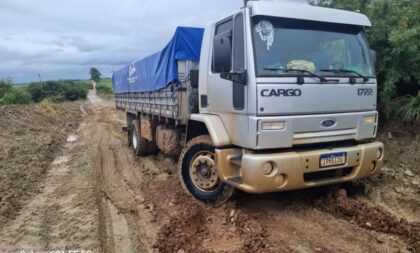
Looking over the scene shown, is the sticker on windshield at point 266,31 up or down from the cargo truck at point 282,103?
up

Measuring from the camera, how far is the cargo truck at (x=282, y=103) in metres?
4.02

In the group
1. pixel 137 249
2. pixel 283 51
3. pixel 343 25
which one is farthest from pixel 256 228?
pixel 343 25

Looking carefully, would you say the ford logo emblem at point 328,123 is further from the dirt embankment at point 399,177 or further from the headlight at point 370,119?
the dirt embankment at point 399,177

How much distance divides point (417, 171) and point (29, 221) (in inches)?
231

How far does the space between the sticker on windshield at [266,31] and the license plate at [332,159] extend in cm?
148

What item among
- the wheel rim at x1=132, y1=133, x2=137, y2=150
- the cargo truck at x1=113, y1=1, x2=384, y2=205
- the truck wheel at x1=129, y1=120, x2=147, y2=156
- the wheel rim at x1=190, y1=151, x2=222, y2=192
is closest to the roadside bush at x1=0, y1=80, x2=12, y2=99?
the wheel rim at x1=132, y1=133, x2=137, y2=150

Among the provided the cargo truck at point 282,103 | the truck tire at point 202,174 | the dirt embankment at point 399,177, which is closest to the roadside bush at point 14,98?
the truck tire at point 202,174

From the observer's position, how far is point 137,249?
395 cm

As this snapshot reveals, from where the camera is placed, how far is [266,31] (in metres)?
4.14

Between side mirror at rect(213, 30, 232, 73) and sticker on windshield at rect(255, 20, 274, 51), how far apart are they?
41cm

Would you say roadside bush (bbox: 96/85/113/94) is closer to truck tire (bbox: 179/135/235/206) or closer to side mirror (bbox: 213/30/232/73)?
truck tire (bbox: 179/135/235/206)

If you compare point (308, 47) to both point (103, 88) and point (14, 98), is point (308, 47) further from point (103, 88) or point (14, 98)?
point (103, 88)

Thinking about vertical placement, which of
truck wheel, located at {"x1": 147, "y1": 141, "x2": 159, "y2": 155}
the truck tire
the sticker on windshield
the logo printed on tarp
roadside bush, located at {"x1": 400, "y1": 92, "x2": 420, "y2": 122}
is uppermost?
the sticker on windshield

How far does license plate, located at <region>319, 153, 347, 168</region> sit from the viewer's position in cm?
422
